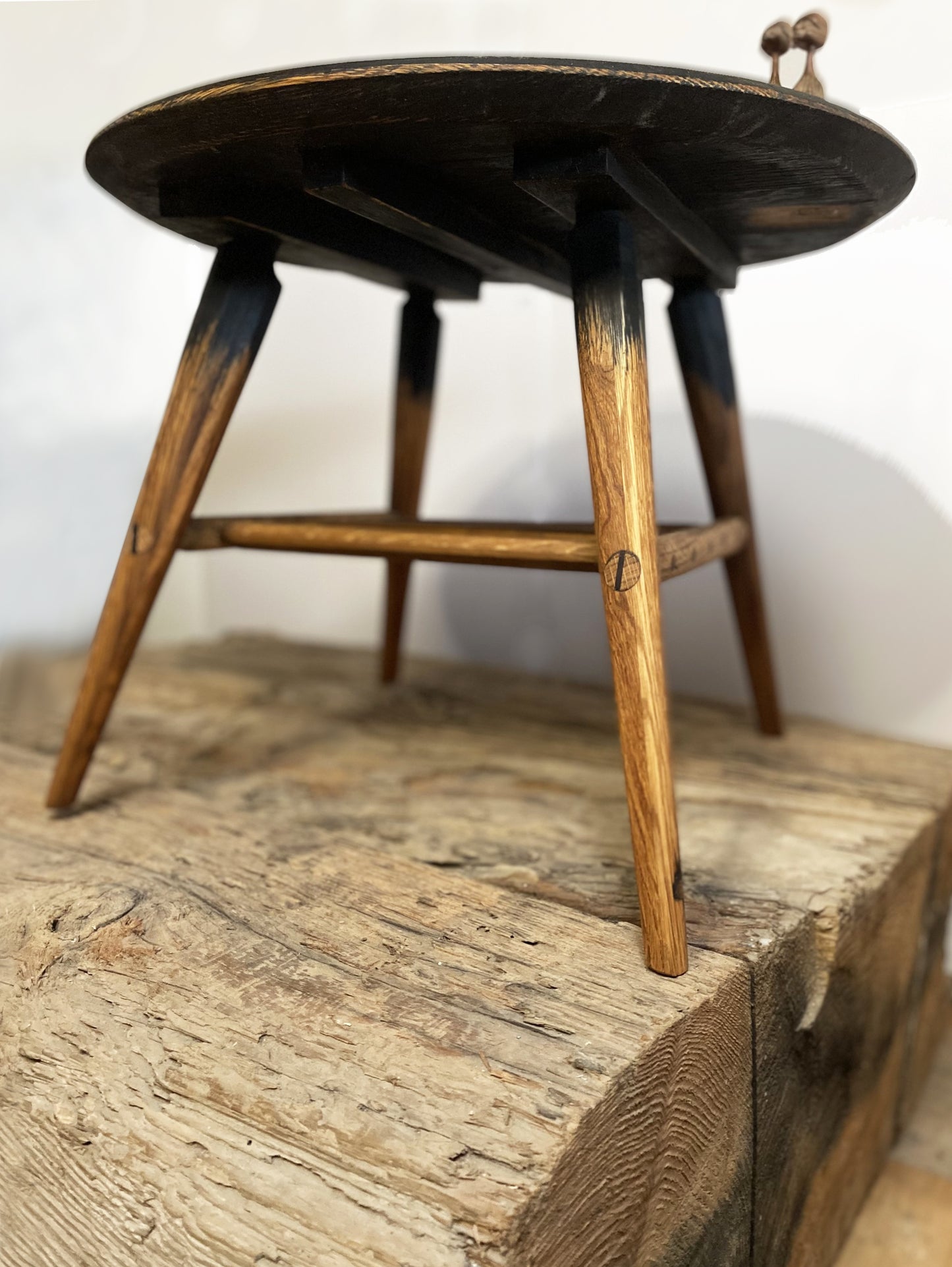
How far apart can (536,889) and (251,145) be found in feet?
1.71

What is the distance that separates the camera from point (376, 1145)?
1.35 ft


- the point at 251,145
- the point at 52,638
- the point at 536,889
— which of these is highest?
the point at 251,145

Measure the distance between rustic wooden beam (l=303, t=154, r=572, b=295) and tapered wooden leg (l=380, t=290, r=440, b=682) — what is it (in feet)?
0.65

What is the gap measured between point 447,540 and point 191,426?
0.23 metres

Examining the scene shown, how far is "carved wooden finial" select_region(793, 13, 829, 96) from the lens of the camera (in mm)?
764

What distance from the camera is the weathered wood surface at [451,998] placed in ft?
1.33

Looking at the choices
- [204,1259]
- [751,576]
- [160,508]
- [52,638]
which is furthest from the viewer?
[52,638]

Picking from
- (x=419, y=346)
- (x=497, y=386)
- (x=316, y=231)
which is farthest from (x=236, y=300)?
(x=497, y=386)

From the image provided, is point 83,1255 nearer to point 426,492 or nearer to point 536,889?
point 536,889

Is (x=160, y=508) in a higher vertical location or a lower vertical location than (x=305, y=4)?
lower

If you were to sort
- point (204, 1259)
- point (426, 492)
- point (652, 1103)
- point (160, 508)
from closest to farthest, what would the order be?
point (204, 1259)
point (652, 1103)
point (160, 508)
point (426, 492)

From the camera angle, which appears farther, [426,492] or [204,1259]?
[426,492]

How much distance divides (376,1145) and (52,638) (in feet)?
3.35

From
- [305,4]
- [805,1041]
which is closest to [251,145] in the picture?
[805,1041]
